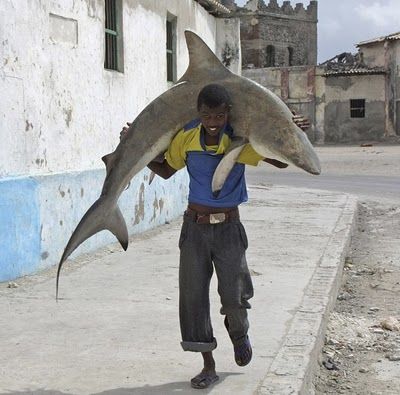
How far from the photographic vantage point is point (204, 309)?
4.24 m

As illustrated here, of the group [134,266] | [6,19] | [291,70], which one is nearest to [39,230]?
[134,266]

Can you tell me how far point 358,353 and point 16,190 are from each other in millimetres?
3416

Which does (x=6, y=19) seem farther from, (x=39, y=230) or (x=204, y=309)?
(x=204, y=309)

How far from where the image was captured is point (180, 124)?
415 cm

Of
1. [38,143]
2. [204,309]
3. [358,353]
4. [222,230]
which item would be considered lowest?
[358,353]

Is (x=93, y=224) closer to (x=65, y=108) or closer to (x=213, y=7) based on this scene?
(x=65, y=108)

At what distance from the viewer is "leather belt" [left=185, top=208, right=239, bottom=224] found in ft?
13.5

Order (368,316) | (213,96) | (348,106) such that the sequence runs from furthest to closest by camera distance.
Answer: (348,106), (368,316), (213,96)

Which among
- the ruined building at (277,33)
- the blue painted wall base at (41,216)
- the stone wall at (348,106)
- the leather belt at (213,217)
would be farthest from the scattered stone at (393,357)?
the ruined building at (277,33)

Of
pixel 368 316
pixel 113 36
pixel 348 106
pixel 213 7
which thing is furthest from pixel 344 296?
pixel 348 106

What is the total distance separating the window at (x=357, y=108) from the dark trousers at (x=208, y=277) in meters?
38.7

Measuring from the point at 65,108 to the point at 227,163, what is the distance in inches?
184

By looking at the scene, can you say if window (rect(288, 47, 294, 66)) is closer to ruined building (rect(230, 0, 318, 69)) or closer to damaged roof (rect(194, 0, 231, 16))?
ruined building (rect(230, 0, 318, 69))

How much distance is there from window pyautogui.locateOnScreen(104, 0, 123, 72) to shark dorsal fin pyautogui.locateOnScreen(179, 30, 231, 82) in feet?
18.7
